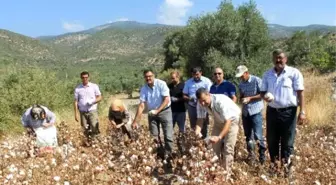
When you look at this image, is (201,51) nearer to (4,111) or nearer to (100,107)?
(100,107)

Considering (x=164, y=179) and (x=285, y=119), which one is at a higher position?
(x=285, y=119)

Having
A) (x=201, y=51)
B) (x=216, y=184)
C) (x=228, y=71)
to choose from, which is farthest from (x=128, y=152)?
(x=201, y=51)

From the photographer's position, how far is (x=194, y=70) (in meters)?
7.04

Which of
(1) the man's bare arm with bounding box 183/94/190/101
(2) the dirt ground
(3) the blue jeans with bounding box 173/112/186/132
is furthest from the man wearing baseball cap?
(3) the blue jeans with bounding box 173/112/186/132

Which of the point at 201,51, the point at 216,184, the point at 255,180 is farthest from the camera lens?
the point at 201,51

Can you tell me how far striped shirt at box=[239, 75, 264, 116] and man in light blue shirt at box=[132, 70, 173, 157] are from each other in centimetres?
122

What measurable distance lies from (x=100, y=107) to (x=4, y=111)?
511 centimetres

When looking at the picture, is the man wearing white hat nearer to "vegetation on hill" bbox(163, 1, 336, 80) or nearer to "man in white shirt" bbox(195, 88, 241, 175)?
"man in white shirt" bbox(195, 88, 241, 175)

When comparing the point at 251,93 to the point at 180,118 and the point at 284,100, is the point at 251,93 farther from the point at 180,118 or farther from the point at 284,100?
the point at 180,118

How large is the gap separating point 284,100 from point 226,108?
0.76 meters

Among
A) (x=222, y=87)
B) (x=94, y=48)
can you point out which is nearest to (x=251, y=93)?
(x=222, y=87)

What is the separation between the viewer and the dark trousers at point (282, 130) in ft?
17.1

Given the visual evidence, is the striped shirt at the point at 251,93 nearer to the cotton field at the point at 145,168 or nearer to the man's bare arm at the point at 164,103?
the cotton field at the point at 145,168

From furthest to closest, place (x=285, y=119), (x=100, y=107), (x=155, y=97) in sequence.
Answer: (x=100, y=107) < (x=155, y=97) < (x=285, y=119)
